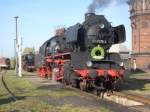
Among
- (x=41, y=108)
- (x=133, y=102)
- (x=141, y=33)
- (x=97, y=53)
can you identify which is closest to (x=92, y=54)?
(x=97, y=53)

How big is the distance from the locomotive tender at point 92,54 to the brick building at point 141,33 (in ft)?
139

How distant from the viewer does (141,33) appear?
66.6 meters

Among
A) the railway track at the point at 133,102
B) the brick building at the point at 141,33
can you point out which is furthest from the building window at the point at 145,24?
the railway track at the point at 133,102

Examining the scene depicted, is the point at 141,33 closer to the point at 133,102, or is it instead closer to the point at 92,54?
the point at 92,54

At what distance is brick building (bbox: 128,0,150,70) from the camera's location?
216 feet

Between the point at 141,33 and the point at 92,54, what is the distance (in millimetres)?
44915

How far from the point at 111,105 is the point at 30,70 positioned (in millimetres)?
43536

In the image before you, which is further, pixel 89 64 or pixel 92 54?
pixel 92 54

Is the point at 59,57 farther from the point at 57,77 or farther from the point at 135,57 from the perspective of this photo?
the point at 135,57

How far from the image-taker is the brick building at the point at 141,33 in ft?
216

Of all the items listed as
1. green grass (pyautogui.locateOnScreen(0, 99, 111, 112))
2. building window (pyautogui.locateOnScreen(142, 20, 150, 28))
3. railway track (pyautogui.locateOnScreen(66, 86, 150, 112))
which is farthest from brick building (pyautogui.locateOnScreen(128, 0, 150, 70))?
green grass (pyautogui.locateOnScreen(0, 99, 111, 112))

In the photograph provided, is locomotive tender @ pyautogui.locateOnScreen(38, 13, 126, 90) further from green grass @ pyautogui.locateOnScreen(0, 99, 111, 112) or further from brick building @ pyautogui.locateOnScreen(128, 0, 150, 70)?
brick building @ pyautogui.locateOnScreen(128, 0, 150, 70)

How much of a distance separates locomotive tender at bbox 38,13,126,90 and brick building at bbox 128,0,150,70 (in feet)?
139

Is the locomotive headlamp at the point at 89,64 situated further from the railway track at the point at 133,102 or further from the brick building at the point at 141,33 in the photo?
the brick building at the point at 141,33
